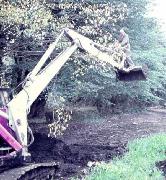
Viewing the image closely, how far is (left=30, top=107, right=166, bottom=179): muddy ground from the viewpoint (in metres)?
10.4

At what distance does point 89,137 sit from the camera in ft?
44.4

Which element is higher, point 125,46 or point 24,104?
point 125,46

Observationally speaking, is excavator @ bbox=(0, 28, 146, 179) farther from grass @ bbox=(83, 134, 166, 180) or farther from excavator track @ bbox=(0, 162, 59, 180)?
grass @ bbox=(83, 134, 166, 180)

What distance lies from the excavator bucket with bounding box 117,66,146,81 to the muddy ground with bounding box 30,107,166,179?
1.92 metres

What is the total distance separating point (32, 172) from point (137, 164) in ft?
8.38

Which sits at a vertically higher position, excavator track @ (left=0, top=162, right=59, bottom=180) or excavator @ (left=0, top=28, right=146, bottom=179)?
excavator @ (left=0, top=28, right=146, bottom=179)

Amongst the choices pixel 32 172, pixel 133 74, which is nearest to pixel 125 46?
pixel 133 74

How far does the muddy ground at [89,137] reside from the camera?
10359 millimetres

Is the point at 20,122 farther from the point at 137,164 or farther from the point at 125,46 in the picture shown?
the point at 137,164

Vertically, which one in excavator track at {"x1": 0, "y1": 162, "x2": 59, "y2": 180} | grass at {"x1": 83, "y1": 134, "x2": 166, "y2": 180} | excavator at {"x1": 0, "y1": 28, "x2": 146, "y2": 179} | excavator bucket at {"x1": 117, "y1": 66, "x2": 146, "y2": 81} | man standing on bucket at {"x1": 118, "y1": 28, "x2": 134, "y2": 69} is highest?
man standing on bucket at {"x1": 118, "y1": 28, "x2": 134, "y2": 69}

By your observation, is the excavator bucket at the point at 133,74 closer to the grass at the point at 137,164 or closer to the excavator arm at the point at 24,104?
the excavator arm at the point at 24,104

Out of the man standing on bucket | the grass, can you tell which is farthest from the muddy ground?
the man standing on bucket

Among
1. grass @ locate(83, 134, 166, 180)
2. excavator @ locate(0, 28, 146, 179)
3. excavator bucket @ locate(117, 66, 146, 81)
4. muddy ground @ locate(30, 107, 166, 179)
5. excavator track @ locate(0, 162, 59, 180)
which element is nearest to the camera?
excavator track @ locate(0, 162, 59, 180)

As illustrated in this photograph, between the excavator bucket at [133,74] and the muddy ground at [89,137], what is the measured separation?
1919 mm
